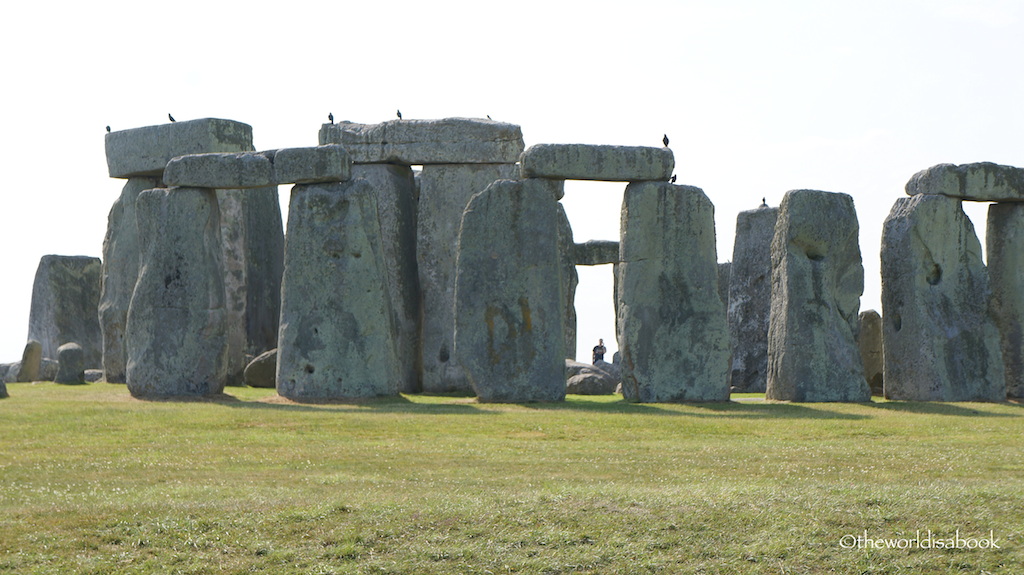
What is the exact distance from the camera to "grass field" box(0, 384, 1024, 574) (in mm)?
9023

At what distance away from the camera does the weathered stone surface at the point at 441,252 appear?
21.2 metres

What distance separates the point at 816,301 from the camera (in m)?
17.8

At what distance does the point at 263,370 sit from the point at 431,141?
13.9 feet

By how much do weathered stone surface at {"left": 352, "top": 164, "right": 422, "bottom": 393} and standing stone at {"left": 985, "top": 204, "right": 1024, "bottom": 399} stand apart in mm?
8461

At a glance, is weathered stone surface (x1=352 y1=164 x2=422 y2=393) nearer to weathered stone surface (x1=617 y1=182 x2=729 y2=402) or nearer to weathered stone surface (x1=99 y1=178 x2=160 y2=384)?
weathered stone surface (x1=99 y1=178 x2=160 y2=384)

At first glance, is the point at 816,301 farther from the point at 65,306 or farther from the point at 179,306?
the point at 65,306

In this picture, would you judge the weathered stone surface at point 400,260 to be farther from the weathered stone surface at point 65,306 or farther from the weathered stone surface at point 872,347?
the weathered stone surface at point 65,306

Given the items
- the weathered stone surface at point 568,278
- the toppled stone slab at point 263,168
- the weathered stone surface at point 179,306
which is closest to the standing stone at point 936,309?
the weathered stone surface at point 568,278

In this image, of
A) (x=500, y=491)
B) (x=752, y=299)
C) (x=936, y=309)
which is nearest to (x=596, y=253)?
(x=752, y=299)

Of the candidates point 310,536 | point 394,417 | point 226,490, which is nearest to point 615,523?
point 310,536

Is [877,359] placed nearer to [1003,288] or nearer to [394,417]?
[1003,288]

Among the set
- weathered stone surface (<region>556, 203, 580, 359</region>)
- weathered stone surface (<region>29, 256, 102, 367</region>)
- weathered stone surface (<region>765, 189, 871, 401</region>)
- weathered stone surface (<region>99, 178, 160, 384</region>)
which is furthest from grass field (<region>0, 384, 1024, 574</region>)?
weathered stone surface (<region>29, 256, 102, 367</region>)

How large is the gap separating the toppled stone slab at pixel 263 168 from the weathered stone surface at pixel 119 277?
4366mm

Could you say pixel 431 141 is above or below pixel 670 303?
above
